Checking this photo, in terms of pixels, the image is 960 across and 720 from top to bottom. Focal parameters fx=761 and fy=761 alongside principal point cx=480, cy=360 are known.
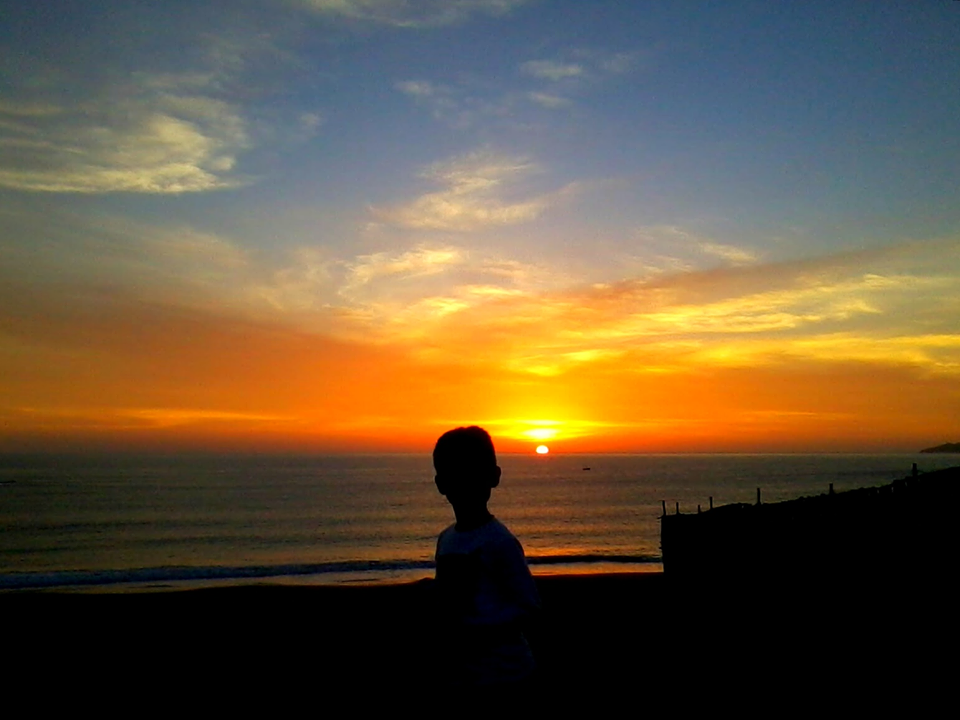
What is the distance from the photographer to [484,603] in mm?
2240

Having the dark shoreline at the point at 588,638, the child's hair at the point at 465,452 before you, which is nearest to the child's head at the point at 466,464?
the child's hair at the point at 465,452

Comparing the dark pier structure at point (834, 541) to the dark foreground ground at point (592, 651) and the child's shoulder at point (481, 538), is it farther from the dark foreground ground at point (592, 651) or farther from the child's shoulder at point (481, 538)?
the child's shoulder at point (481, 538)

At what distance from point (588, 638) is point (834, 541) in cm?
408

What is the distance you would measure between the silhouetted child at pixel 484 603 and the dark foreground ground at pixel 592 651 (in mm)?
71

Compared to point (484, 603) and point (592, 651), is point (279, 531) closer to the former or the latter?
point (592, 651)

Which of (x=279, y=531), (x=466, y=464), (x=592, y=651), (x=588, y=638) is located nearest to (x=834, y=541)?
(x=588, y=638)

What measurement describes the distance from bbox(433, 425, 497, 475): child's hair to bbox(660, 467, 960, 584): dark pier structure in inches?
342

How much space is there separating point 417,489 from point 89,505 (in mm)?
42465

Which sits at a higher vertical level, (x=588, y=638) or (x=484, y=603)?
(x=484, y=603)

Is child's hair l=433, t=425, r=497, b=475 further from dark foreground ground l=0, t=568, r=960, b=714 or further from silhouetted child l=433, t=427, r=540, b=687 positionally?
dark foreground ground l=0, t=568, r=960, b=714

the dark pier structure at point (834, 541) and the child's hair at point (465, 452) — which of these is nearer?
the child's hair at point (465, 452)

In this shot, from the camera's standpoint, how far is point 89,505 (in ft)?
235

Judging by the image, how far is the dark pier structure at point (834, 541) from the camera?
9.84 meters

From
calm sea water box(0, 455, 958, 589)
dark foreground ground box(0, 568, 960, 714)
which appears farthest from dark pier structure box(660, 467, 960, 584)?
calm sea water box(0, 455, 958, 589)
